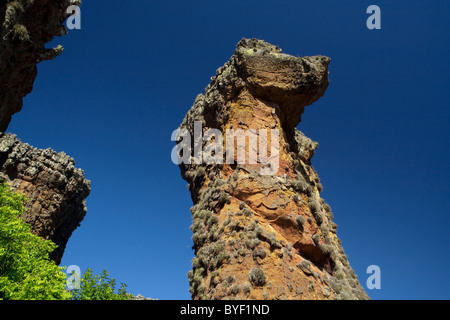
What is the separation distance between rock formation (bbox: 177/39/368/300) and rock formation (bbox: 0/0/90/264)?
26.4 feet

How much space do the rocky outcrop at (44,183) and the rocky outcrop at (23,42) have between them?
20.2 metres

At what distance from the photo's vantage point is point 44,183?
34062 millimetres

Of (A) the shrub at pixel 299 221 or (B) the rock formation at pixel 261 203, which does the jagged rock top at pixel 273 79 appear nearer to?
(B) the rock formation at pixel 261 203

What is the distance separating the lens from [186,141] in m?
18.1

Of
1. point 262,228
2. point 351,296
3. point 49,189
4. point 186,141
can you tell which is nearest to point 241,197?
point 262,228

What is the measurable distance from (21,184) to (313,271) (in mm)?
32344

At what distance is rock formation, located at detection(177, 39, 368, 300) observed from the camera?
35.1ft

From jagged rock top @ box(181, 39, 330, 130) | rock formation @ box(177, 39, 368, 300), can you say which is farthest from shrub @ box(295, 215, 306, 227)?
Result: jagged rock top @ box(181, 39, 330, 130)

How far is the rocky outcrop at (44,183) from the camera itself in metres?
32.8

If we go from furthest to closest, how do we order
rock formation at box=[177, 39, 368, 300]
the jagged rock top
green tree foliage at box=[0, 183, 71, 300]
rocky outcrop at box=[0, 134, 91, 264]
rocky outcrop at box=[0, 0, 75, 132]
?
rocky outcrop at box=[0, 134, 91, 264]
the jagged rock top
green tree foliage at box=[0, 183, 71, 300]
rocky outcrop at box=[0, 0, 75, 132]
rock formation at box=[177, 39, 368, 300]

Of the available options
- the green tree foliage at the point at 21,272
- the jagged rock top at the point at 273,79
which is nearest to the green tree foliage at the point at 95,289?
the green tree foliage at the point at 21,272

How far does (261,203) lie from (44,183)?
29.9 metres

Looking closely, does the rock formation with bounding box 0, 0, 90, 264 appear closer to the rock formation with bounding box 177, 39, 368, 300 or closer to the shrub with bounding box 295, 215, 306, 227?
the rock formation with bounding box 177, 39, 368, 300

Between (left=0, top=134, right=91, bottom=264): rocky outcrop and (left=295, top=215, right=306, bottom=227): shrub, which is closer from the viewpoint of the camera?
(left=295, top=215, right=306, bottom=227): shrub
